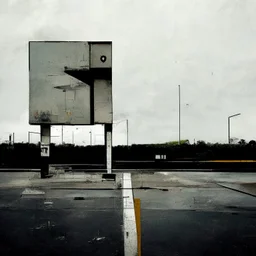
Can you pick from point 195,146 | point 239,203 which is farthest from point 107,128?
point 195,146

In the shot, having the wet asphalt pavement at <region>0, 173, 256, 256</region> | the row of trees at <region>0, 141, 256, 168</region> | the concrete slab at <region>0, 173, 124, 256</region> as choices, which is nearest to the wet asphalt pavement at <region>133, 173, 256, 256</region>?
the wet asphalt pavement at <region>0, 173, 256, 256</region>

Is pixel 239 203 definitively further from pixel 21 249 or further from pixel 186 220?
pixel 21 249

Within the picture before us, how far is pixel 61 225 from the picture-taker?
6.53 m

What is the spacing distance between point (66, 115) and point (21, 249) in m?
11.3

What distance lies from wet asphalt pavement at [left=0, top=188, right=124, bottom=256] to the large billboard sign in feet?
21.1

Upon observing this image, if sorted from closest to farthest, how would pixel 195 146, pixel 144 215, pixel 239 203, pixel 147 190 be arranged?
pixel 144 215
pixel 239 203
pixel 147 190
pixel 195 146

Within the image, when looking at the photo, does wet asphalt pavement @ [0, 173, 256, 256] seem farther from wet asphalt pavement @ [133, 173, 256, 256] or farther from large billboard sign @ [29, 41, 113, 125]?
large billboard sign @ [29, 41, 113, 125]

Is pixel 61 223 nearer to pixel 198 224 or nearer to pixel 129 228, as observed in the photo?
pixel 129 228

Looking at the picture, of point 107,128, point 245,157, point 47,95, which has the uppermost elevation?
point 47,95

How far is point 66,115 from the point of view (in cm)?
1608

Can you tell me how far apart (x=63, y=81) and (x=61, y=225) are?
10385 millimetres

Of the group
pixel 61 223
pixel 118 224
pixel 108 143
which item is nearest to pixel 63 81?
pixel 108 143

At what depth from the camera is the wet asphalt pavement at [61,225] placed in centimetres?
515

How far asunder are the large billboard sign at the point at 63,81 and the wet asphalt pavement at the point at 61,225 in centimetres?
642
